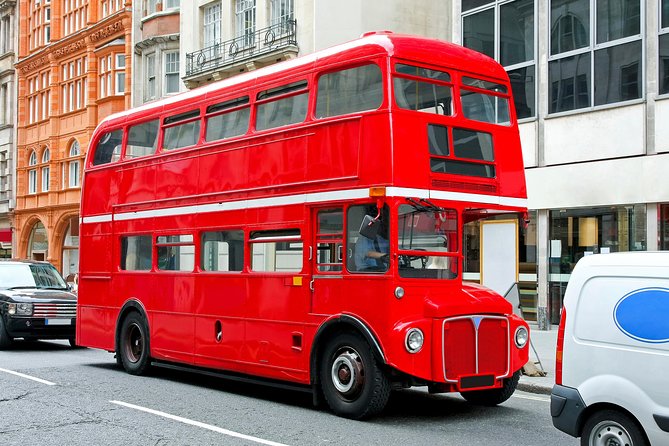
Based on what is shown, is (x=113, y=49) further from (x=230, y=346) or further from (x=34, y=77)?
(x=230, y=346)

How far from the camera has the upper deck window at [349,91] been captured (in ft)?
32.6

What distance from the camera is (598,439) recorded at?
6969mm

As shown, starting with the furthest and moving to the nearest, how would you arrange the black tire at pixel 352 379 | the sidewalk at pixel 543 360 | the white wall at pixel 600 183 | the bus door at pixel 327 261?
the white wall at pixel 600 183 → the sidewalk at pixel 543 360 → the bus door at pixel 327 261 → the black tire at pixel 352 379

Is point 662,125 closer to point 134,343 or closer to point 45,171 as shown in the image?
point 134,343

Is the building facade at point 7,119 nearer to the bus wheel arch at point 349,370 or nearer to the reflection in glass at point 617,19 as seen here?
the reflection in glass at point 617,19

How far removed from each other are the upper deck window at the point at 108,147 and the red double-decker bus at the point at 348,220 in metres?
1.89

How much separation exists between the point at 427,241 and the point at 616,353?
3.29 metres

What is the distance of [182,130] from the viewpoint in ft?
43.8

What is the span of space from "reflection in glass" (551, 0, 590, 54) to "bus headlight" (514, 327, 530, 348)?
11.2 metres

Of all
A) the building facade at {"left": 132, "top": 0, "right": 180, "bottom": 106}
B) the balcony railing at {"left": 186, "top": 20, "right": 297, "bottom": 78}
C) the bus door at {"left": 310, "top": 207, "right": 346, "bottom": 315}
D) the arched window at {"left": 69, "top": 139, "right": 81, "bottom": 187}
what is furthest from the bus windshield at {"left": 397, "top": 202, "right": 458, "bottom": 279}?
the arched window at {"left": 69, "top": 139, "right": 81, "bottom": 187}

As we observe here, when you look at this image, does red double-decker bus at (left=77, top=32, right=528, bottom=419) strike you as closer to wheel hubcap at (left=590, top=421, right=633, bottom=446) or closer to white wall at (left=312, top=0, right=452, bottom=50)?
wheel hubcap at (left=590, top=421, right=633, bottom=446)

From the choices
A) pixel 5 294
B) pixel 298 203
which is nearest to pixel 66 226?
pixel 5 294

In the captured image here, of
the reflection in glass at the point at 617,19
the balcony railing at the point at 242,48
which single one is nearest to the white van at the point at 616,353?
the reflection in glass at the point at 617,19

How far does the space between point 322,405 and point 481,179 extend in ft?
10.5
